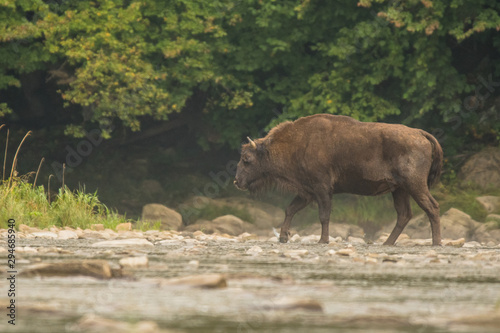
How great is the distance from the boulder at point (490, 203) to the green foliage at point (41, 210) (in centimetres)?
851

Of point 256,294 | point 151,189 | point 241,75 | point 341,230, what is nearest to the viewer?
point 256,294

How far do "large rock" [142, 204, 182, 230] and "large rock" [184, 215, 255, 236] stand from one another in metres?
0.39

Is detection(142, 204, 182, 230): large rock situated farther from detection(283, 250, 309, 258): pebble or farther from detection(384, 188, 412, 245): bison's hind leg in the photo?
detection(283, 250, 309, 258): pebble

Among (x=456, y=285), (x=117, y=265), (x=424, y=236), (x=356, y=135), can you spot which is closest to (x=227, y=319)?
(x=456, y=285)

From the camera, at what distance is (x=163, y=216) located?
21.1 metres

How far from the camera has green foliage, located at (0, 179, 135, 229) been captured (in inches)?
570

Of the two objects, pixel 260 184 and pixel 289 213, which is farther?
pixel 260 184

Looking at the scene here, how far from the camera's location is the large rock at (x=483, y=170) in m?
20.4

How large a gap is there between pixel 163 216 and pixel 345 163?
312 inches

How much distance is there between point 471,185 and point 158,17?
9331mm

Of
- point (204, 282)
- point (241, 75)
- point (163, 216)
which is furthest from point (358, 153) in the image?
point (241, 75)

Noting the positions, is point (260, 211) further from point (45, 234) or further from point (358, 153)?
point (45, 234)

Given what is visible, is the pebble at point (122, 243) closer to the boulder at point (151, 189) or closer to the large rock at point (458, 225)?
the large rock at point (458, 225)

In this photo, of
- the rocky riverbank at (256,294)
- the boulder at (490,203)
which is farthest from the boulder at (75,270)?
the boulder at (490,203)
